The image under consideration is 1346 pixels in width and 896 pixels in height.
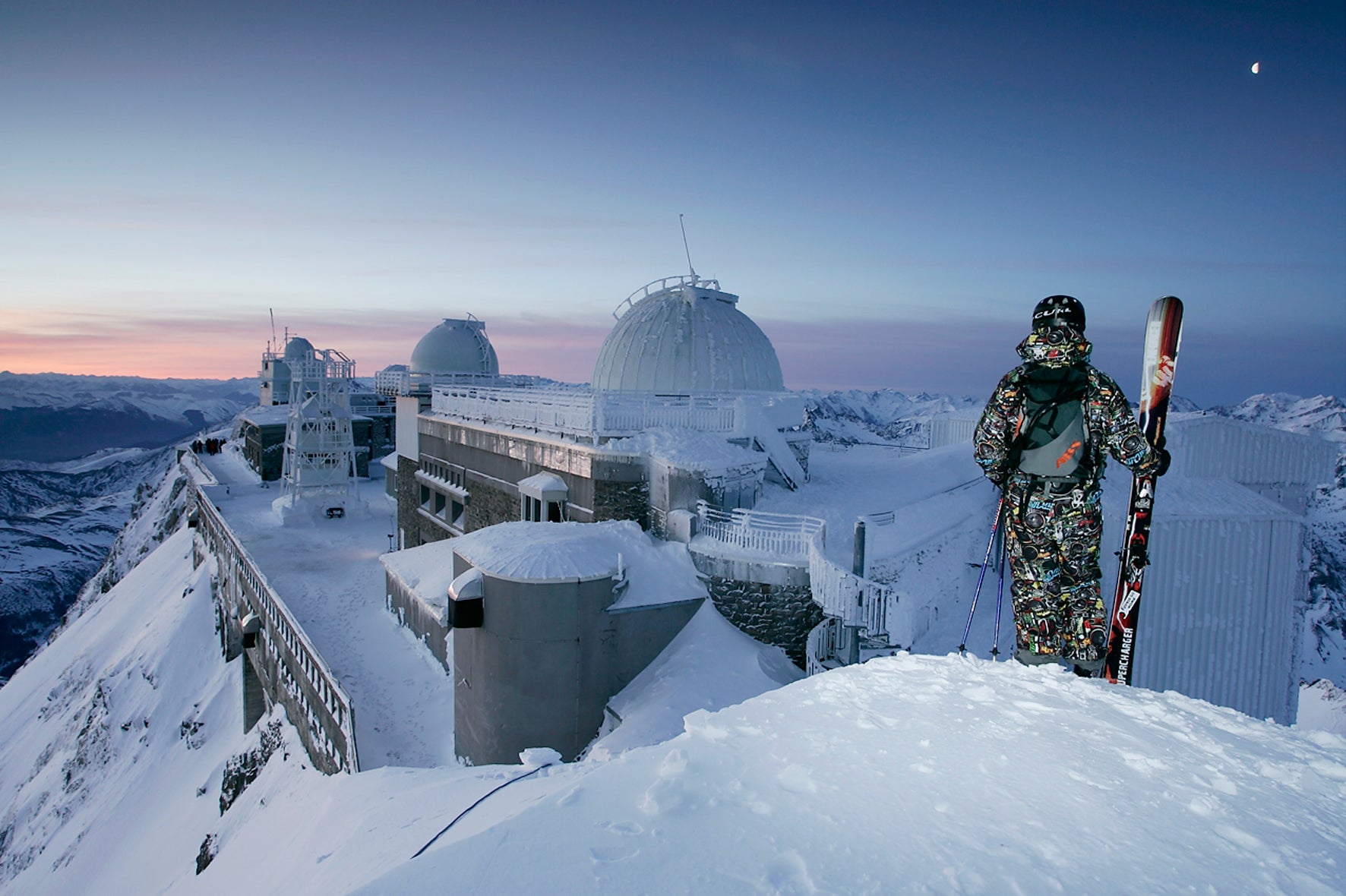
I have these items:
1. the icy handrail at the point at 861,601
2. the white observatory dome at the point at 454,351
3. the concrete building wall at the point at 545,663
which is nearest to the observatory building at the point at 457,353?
the white observatory dome at the point at 454,351

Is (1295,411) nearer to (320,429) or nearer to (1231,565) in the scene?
(1231,565)

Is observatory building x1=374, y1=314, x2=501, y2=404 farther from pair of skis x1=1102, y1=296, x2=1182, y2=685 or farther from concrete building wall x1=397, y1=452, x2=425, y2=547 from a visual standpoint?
pair of skis x1=1102, y1=296, x2=1182, y2=685

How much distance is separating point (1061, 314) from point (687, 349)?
15.6 meters

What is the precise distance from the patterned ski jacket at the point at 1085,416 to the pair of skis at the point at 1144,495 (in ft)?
1.32

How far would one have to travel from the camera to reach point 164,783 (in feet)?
62.4

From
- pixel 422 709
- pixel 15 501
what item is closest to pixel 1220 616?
pixel 422 709

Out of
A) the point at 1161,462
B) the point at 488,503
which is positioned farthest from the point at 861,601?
the point at 488,503

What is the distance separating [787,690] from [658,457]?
939 cm

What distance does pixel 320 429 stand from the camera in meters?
32.8

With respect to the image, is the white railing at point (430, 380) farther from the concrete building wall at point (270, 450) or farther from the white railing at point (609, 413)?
the concrete building wall at point (270, 450)

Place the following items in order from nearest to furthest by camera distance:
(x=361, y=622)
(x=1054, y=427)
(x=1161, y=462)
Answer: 1. (x=1161, y=462)
2. (x=1054, y=427)
3. (x=361, y=622)

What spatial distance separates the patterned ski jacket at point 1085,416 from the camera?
14.8 feet

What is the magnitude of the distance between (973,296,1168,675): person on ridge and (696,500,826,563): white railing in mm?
6138

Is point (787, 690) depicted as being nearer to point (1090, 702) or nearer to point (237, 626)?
point (1090, 702)
